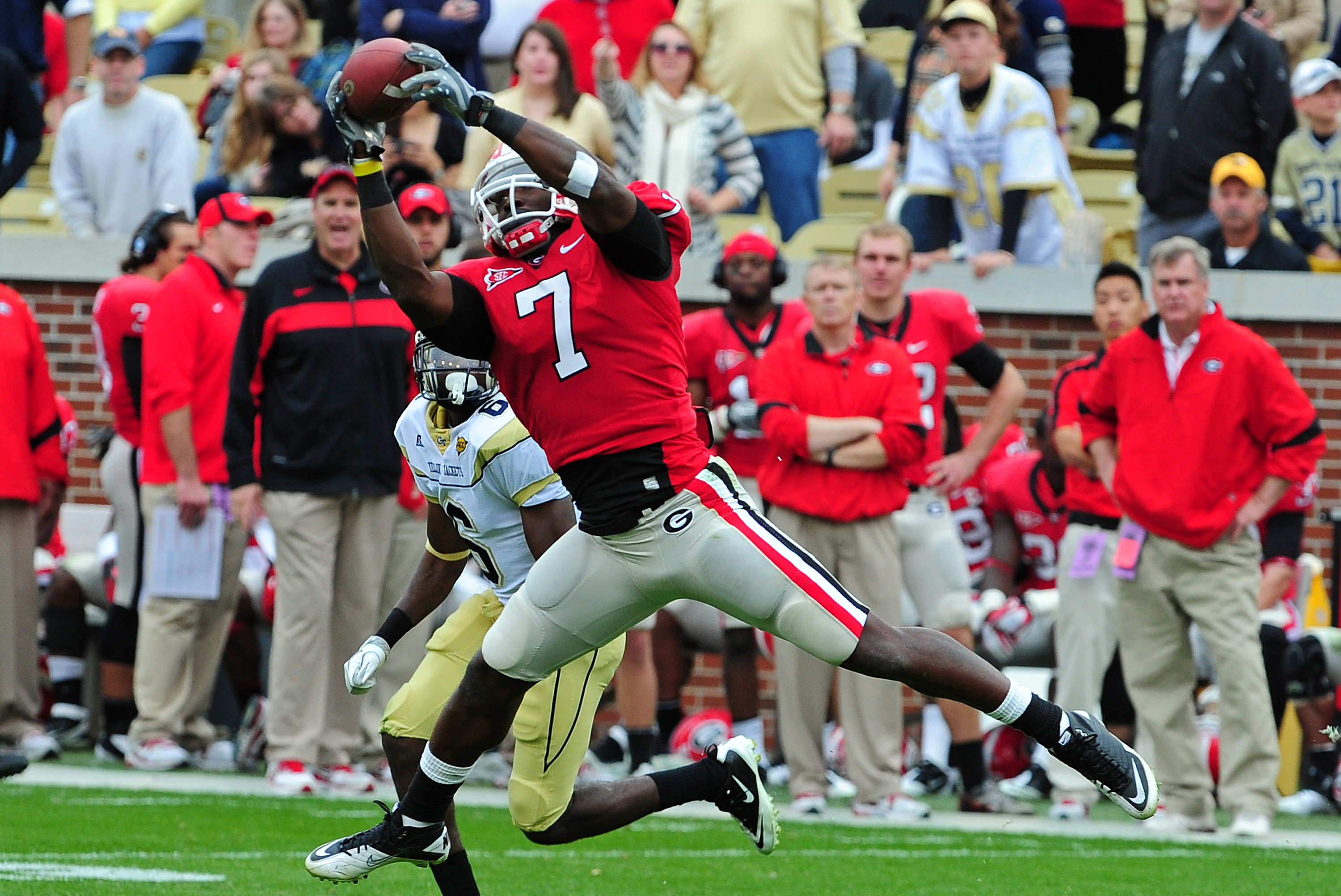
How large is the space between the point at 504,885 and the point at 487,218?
7.87 ft

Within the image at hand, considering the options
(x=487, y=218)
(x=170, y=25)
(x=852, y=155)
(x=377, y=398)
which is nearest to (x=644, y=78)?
(x=852, y=155)

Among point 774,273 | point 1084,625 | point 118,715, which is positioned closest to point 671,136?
point 774,273

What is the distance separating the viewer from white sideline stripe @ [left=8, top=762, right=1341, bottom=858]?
315 inches

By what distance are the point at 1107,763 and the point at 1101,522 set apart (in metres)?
3.72

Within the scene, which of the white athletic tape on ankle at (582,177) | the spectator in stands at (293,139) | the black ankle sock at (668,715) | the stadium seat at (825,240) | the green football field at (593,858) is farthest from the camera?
the stadium seat at (825,240)

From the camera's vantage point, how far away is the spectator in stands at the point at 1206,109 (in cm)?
1071

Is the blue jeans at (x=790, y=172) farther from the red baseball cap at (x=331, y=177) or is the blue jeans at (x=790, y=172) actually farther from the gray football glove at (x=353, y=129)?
the gray football glove at (x=353, y=129)

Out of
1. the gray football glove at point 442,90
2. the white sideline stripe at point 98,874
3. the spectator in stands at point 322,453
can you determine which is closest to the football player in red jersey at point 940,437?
the spectator in stands at point 322,453

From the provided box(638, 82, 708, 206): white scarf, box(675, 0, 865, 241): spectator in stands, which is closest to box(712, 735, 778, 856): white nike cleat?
box(638, 82, 708, 206): white scarf

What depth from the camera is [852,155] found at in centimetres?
1330

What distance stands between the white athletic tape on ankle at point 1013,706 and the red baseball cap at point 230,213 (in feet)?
17.4

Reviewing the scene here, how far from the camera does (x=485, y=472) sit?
5.77m

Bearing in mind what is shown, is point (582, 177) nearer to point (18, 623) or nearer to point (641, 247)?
point (641, 247)

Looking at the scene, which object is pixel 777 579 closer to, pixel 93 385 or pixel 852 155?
pixel 93 385
